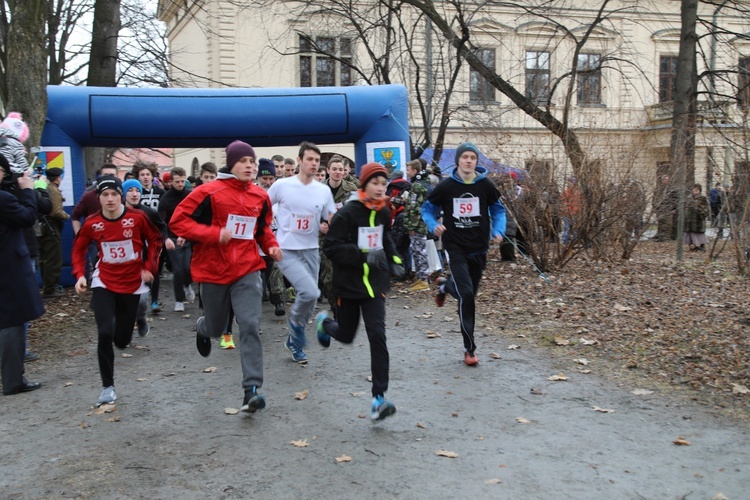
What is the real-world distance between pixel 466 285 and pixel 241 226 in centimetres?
235

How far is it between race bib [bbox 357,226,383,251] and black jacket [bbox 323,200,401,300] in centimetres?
3

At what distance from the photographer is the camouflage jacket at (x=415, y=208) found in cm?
1112

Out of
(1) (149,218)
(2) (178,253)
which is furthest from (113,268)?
(2) (178,253)

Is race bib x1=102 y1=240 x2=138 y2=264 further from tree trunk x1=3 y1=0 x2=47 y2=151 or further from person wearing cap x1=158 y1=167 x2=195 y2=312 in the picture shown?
tree trunk x1=3 y1=0 x2=47 y2=151

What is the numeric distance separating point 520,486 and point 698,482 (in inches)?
40.6

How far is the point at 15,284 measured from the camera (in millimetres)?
6312

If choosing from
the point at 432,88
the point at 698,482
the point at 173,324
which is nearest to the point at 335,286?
the point at 698,482

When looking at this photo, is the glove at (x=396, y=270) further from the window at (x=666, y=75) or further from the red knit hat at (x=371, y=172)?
the window at (x=666, y=75)

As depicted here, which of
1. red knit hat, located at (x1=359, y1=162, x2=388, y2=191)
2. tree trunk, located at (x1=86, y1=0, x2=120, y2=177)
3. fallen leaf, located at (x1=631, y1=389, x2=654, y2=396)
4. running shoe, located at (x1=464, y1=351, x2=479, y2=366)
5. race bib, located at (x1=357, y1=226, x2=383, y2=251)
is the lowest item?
fallen leaf, located at (x1=631, y1=389, x2=654, y2=396)

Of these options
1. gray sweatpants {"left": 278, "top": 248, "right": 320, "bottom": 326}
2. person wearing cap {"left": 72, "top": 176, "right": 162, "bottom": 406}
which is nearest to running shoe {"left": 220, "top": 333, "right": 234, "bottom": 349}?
gray sweatpants {"left": 278, "top": 248, "right": 320, "bottom": 326}

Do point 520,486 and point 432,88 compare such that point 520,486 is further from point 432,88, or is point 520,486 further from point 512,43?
point 512,43

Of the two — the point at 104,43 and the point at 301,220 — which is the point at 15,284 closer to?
the point at 301,220

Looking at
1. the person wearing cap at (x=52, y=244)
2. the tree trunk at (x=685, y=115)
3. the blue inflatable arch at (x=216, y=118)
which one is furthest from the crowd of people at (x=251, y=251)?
the tree trunk at (x=685, y=115)

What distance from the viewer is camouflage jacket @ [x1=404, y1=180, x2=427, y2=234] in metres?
11.1
